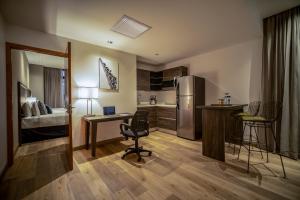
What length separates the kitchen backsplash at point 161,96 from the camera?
514 cm

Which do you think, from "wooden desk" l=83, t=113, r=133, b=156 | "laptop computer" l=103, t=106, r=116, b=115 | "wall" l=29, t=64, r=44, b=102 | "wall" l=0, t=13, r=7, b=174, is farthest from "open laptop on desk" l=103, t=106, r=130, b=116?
"wall" l=29, t=64, r=44, b=102

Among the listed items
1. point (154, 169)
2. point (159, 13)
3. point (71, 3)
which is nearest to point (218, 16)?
point (159, 13)

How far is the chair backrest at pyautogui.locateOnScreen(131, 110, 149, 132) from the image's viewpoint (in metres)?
2.57

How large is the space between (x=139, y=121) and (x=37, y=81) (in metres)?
5.81

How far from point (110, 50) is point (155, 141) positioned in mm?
2850

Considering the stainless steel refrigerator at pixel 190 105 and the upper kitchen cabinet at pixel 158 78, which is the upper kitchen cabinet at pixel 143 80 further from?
the stainless steel refrigerator at pixel 190 105

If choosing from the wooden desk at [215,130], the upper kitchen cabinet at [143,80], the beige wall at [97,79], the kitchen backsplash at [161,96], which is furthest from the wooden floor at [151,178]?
the upper kitchen cabinet at [143,80]

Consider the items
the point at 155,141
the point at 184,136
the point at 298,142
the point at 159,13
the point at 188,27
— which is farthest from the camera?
the point at 184,136

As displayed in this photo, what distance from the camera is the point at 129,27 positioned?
103 inches

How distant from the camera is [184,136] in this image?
4000mm

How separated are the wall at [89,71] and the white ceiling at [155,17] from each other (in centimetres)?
20

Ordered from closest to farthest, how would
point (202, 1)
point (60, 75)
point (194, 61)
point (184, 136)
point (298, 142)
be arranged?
1. point (202, 1)
2. point (298, 142)
3. point (184, 136)
4. point (194, 61)
5. point (60, 75)

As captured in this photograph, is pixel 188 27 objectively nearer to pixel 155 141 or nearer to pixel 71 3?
pixel 71 3

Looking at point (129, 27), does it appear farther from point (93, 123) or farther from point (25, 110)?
point (25, 110)
